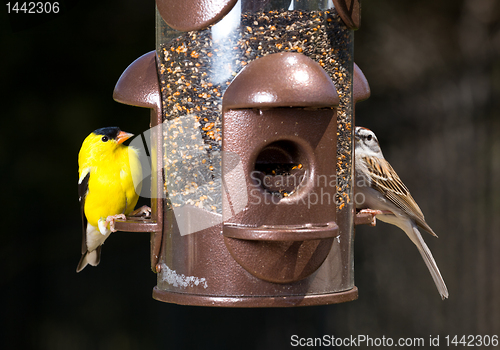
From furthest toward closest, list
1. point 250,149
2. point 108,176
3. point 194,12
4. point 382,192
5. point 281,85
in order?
point 382,192 → point 108,176 → point 194,12 → point 250,149 → point 281,85

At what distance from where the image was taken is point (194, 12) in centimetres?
291

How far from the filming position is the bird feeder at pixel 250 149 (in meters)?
2.72

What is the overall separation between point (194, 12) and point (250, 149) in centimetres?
72

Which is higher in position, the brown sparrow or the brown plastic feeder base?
the brown sparrow

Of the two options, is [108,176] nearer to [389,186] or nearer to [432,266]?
[389,186]

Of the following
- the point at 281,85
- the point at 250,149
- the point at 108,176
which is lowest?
the point at 108,176

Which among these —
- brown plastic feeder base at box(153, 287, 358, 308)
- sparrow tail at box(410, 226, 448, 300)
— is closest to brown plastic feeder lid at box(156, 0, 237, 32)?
brown plastic feeder base at box(153, 287, 358, 308)

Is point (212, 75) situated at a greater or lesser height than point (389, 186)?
greater

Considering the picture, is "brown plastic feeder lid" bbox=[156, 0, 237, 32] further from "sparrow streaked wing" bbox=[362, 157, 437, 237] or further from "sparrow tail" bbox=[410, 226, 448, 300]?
"sparrow tail" bbox=[410, 226, 448, 300]

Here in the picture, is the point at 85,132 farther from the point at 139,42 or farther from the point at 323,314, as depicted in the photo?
the point at 323,314

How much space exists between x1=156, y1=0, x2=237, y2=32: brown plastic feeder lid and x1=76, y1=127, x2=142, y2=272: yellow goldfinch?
114 centimetres

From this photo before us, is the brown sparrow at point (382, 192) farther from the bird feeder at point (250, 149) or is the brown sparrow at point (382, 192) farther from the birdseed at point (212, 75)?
the birdseed at point (212, 75)

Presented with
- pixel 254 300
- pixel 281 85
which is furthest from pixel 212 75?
pixel 254 300

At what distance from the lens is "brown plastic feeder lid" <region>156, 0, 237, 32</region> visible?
288 cm
